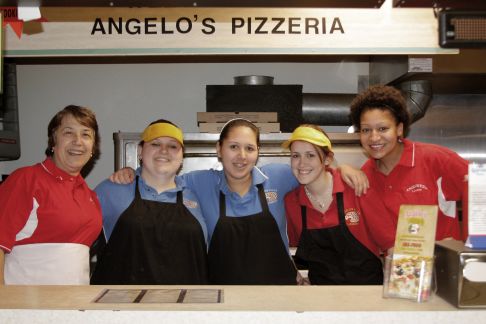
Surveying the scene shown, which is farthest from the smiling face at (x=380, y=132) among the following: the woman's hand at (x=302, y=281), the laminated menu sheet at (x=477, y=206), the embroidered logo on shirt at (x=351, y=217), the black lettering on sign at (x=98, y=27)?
the black lettering on sign at (x=98, y=27)

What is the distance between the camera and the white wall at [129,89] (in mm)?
4395

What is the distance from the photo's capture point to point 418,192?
2.51 meters

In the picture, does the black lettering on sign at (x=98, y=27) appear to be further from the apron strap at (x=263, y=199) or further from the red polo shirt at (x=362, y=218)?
the red polo shirt at (x=362, y=218)

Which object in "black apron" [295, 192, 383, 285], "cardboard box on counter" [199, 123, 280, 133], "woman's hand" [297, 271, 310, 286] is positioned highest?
"cardboard box on counter" [199, 123, 280, 133]

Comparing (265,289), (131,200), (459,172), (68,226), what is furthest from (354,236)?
(68,226)

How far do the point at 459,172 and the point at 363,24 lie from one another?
88 cm

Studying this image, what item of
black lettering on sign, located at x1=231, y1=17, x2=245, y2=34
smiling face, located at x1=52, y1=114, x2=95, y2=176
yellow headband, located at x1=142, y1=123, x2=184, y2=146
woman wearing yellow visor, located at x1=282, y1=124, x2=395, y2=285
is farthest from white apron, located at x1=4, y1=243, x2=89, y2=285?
black lettering on sign, located at x1=231, y1=17, x2=245, y2=34

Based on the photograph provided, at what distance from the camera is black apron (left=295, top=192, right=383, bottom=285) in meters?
2.41

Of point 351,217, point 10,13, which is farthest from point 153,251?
point 10,13

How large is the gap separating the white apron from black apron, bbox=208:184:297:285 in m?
0.68

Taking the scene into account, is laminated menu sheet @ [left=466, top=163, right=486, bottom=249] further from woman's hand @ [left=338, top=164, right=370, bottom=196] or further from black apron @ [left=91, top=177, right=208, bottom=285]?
black apron @ [left=91, top=177, right=208, bottom=285]

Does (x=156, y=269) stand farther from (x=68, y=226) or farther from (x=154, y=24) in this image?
(x=154, y=24)

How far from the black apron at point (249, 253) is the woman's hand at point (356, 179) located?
44cm

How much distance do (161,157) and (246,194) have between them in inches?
18.9
